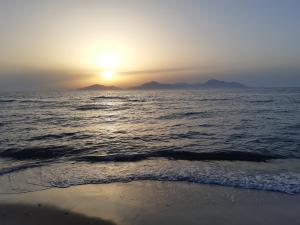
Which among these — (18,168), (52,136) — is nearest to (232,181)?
(18,168)

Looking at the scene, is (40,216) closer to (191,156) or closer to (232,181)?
(232,181)

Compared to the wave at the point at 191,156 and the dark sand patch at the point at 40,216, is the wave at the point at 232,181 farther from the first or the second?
the wave at the point at 191,156

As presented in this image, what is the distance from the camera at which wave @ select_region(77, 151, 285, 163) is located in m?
13.4

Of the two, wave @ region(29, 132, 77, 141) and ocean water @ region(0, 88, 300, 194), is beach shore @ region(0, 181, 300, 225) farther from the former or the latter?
wave @ region(29, 132, 77, 141)

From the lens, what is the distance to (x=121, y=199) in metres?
8.55

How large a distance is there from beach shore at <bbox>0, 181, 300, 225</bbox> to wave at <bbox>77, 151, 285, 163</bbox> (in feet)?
12.3

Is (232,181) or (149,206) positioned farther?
(232,181)

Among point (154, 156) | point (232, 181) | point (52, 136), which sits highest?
point (232, 181)

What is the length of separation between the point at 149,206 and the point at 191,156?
6.26 metres

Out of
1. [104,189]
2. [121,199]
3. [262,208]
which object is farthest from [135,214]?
[262,208]

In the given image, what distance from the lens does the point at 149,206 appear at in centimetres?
798

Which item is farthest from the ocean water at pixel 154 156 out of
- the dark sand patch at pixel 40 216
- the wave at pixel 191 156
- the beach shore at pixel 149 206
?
the dark sand patch at pixel 40 216

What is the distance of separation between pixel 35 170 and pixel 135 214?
18.8 ft

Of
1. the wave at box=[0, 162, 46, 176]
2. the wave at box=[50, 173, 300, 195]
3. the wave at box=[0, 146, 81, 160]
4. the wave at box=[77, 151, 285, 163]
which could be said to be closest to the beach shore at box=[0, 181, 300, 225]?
the wave at box=[50, 173, 300, 195]
